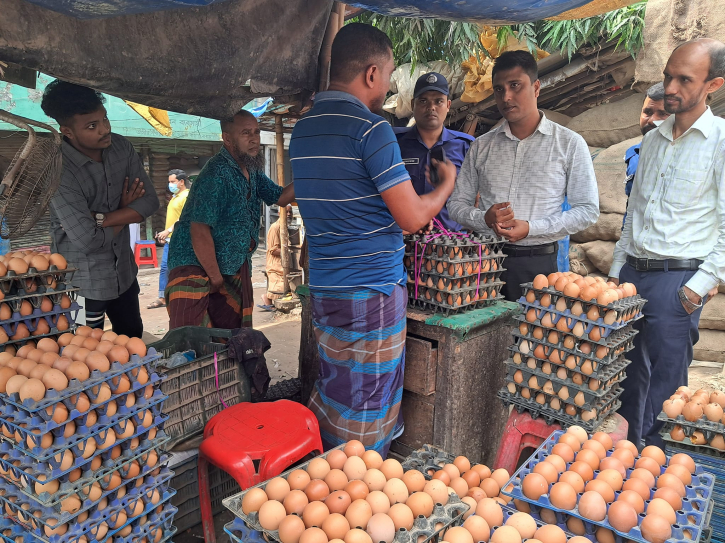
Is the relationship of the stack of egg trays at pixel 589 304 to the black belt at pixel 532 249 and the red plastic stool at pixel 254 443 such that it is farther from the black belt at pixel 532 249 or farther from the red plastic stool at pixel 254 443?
the red plastic stool at pixel 254 443

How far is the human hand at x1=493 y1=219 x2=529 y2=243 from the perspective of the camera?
3068mm

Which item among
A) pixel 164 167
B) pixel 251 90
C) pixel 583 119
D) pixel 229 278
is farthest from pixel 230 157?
pixel 164 167

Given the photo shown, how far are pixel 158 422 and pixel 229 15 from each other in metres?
2.44

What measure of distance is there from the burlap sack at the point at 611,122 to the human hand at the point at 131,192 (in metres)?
5.53

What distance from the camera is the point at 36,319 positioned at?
242cm

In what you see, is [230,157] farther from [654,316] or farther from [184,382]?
[654,316]

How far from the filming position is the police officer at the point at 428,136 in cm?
394

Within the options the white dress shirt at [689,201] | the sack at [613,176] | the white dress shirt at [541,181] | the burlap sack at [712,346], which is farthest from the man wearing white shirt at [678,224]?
the burlap sack at [712,346]

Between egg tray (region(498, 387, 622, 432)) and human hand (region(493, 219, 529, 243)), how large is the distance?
0.95 m

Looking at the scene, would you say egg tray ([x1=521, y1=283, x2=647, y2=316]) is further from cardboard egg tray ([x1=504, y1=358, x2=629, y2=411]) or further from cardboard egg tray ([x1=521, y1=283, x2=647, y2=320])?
cardboard egg tray ([x1=504, y1=358, x2=629, y2=411])

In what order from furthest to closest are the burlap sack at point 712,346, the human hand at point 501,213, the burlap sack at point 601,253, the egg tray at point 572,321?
the burlap sack at point 601,253
the burlap sack at point 712,346
the human hand at point 501,213
the egg tray at point 572,321

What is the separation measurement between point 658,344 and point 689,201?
2.83 feet

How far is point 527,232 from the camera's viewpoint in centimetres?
312

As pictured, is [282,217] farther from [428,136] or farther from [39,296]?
[39,296]
